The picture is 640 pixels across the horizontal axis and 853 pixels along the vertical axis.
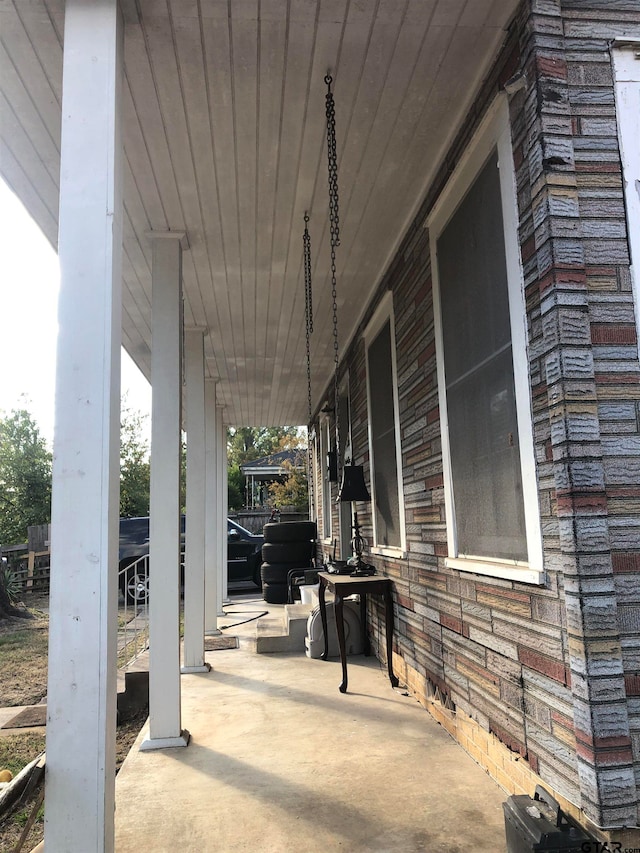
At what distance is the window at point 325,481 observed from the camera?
8379 millimetres

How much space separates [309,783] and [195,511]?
9.02 ft

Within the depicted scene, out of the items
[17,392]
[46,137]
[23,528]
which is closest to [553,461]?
[46,137]

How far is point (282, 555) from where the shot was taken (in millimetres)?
8898

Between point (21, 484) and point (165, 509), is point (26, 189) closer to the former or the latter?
point (165, 509)

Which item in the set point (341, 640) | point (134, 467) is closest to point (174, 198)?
point (341, 640)

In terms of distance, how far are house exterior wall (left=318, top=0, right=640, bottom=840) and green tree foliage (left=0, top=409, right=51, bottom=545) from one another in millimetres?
16414

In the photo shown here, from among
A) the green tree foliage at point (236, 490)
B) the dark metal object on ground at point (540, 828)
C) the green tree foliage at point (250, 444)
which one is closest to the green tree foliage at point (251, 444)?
the green tree foliage at point (250, 444)

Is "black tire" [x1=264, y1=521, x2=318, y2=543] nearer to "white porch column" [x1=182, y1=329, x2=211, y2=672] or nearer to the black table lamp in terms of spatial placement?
"white porch column" [x1=182, y1=329, x2=211, y2=672]

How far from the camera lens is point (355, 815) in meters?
2.37

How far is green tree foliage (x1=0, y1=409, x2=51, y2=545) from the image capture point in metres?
16.9

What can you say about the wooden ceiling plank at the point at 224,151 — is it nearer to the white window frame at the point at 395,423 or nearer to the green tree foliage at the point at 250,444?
the white window frame at the point at 395,423

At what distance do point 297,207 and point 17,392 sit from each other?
2126cm

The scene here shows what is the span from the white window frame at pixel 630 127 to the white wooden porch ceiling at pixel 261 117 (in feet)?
1.41

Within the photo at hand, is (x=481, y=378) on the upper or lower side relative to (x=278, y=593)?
upper
